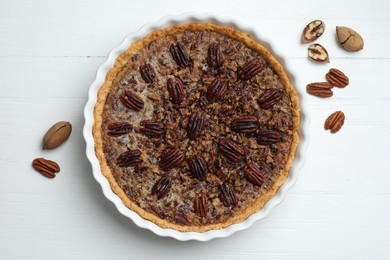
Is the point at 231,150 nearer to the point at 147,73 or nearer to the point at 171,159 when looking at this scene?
the point at 171,159

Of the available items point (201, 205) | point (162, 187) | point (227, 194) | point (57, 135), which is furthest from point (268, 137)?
point (57, 135)

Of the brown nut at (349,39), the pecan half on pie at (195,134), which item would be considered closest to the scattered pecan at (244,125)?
the pecan half on pie at (195,134)

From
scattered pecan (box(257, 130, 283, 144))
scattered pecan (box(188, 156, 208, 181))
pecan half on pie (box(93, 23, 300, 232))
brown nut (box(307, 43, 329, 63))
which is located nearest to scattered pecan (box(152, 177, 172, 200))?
pecan half on pie (box(93, 23, 300, 232))

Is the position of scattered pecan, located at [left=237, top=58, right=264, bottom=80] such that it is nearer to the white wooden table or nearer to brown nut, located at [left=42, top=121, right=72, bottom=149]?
the white wooden table

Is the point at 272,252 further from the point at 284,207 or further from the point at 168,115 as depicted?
the point at 168,115

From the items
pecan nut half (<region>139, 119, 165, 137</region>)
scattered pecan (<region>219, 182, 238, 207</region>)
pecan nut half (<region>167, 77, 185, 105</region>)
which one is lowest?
scattered pecan (<region>219, 182, 238, 207</region>)

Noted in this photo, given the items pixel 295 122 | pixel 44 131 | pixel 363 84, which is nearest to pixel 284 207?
pixel 295 122

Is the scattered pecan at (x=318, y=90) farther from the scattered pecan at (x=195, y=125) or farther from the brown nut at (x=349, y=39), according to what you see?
the scattered pecan at (x=195, y=125)
